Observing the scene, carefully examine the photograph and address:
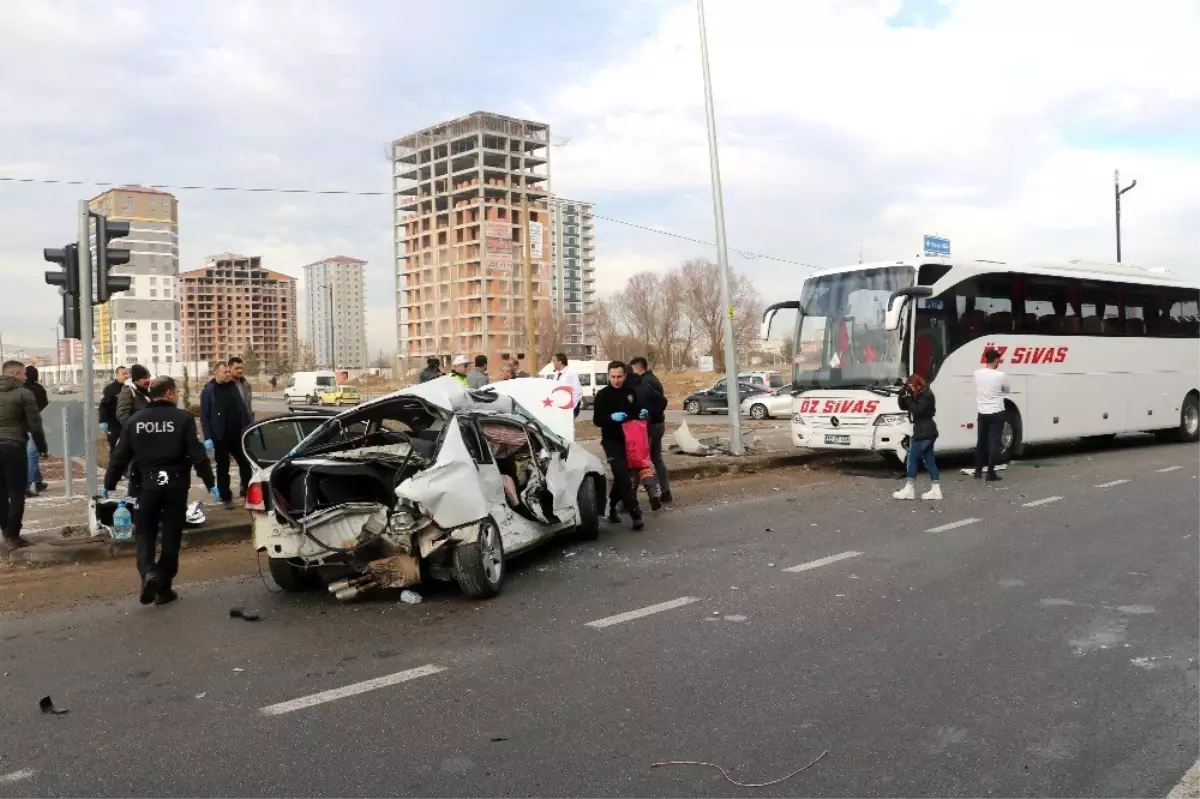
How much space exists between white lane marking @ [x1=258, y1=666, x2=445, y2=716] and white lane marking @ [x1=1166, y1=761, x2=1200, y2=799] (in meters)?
3.53

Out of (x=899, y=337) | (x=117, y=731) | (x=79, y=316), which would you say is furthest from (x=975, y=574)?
(x=79, y=316)

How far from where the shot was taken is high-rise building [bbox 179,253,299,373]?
14125 centimetres

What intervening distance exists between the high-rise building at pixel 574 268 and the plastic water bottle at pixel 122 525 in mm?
141610

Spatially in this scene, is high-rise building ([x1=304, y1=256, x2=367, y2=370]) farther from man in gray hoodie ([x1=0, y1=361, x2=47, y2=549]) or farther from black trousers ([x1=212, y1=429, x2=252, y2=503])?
man in gray hoodie ([x1=0, y1=361, x2=47, y2=549])

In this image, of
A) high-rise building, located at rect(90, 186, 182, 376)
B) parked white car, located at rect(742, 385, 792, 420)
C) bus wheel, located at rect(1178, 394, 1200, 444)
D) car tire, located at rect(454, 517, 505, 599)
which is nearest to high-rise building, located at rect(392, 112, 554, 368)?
high-rise building, located at rect(90, 186, 182, 376)

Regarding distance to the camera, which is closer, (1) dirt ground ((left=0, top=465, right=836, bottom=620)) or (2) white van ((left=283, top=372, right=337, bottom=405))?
(1) dirt ground ((left=0, top=465, right=836, bottom=620))

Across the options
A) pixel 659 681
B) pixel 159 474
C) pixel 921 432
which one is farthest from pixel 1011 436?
pixel 159 474

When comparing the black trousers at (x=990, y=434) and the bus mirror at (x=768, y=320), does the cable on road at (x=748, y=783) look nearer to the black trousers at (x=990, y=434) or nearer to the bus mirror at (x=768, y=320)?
the black trousers at (x=990, y=434)

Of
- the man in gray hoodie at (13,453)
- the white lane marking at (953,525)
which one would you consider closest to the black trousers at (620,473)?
the white lane marking at (953,525)

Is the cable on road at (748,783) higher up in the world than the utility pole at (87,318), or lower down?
lower down

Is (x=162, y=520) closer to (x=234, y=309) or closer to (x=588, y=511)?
(x=588, y=511)

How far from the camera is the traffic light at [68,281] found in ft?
31.9

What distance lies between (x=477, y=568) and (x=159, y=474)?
2552mm

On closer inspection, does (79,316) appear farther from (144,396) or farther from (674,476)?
(674,476)
